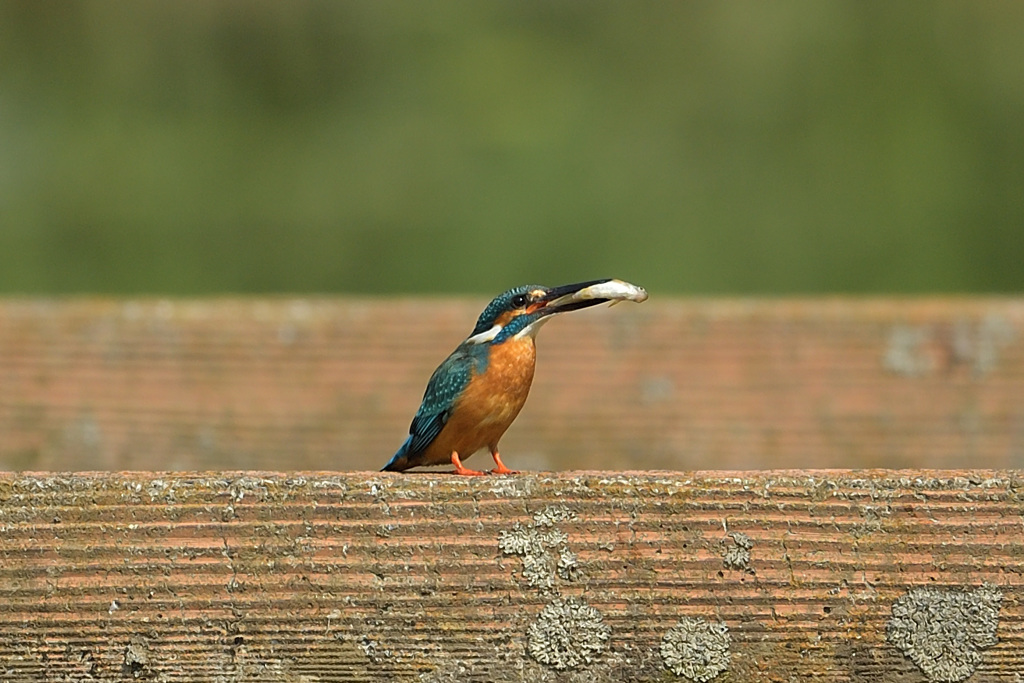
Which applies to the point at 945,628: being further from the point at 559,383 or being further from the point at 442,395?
the point at 559,383

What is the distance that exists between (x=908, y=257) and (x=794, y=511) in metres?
7.88

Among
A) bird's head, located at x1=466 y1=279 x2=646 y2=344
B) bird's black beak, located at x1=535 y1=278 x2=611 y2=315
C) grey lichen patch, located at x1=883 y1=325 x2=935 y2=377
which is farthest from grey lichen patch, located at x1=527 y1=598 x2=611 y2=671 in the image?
grey lichen patch, located at x1=883 y1=325 x2=935 y2=377

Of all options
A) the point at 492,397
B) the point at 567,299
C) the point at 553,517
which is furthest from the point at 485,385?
the point at 553,517

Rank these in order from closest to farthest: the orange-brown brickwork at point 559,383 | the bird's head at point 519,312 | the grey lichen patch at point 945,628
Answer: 1. the grey lichen patch at point 945,628
2. the bird's head at point 519,312
3. the orange-brown brickwork at point 559,383

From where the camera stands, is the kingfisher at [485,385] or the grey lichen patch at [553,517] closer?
the grey lichen patch at [553,517]

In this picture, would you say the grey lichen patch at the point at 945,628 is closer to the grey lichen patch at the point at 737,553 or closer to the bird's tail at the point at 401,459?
the grey lichen patch at the point at 737,553

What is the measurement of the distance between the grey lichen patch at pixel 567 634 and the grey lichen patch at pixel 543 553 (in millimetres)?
33

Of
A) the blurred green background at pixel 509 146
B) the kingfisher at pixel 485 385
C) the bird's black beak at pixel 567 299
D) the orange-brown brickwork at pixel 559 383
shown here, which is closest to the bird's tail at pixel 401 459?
the kingfisher at pixel 485 385

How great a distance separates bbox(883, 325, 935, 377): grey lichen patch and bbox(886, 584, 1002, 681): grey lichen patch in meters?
2.71

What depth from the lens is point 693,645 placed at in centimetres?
184

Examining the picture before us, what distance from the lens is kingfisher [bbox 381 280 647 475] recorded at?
3043 millimetres

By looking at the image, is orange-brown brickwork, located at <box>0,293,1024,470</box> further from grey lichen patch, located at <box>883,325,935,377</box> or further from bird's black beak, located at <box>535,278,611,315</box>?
bird's black beak, located at <box>535,278,611,315</box>

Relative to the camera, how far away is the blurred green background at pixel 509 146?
9.61 metres

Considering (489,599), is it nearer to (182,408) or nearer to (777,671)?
(777,671)
